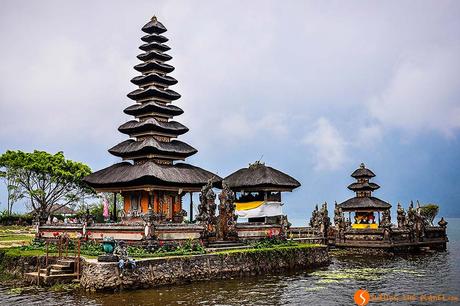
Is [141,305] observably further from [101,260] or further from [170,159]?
[170,159]

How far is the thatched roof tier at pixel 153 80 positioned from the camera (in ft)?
143

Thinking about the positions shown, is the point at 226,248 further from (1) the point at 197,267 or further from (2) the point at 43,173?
(2) the point at 43,173

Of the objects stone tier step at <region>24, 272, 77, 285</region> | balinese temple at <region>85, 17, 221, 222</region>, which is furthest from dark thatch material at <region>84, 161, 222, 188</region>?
stone tier step at <region>24, 272, 77, 285</region>

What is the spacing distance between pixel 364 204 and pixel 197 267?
33.4 meters

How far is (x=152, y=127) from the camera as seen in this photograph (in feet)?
135

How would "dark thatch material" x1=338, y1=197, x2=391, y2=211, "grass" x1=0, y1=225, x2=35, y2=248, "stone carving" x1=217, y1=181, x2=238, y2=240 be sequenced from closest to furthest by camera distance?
"stone carving" x1=217, y1=181, x2=238, y2=240
"grass" x1=0, y1=225, x2=35, y2=248
"dark thatch material" x1=338, y1=197, x2=391, y2=211

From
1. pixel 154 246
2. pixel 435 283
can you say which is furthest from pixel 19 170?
pixel 435 283

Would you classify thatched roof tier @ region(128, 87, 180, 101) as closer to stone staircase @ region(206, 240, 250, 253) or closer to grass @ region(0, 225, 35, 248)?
grass @ region(0, 225, 35, 248)

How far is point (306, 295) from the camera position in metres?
25.0

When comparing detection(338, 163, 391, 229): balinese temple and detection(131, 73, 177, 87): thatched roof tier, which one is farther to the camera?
detection(338, 163, 391, 229): balinese temple

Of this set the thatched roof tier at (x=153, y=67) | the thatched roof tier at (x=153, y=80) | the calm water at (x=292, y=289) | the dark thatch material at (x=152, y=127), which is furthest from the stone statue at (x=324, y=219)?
the thatched roof tier at (x=153, y=67)

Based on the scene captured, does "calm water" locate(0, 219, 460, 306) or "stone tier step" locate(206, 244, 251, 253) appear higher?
"stone tier step" locate(206, 244, 251, 253)

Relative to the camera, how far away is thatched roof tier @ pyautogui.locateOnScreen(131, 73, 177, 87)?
43.7m

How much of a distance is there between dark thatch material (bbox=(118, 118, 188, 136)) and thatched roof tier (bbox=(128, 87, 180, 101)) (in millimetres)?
2350
